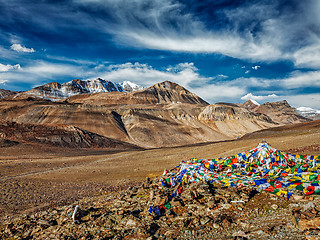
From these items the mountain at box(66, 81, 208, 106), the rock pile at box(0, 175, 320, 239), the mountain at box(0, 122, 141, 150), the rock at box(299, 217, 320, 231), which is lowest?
the rock pile at box(0, 175, 320, 239)

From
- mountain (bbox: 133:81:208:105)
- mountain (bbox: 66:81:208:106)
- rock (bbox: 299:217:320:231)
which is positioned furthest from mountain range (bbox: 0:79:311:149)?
mountain (bbox: 133:81:208:105)

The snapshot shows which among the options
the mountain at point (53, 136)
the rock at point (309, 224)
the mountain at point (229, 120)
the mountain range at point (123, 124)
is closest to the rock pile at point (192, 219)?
the rock at point (309, 224)

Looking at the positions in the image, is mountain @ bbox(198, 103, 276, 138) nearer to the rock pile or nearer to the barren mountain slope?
the barren mountain slope

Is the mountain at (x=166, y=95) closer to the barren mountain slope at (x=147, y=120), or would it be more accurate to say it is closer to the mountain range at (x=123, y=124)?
the barren mountain slope at (x=147, y=120)

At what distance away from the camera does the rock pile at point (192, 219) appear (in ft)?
18.1

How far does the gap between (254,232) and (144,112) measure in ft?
295

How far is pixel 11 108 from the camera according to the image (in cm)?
7981

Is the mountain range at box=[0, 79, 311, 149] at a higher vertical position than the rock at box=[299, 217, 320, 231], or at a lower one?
higher

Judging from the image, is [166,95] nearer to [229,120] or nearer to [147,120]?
[229,120]

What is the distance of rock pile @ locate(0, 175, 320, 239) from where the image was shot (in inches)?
217

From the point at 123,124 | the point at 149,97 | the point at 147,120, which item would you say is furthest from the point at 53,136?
the point at 149,97

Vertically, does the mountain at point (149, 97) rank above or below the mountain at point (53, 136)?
above

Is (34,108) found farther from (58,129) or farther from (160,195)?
(160,195)

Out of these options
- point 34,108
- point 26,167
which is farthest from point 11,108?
point 26,167
